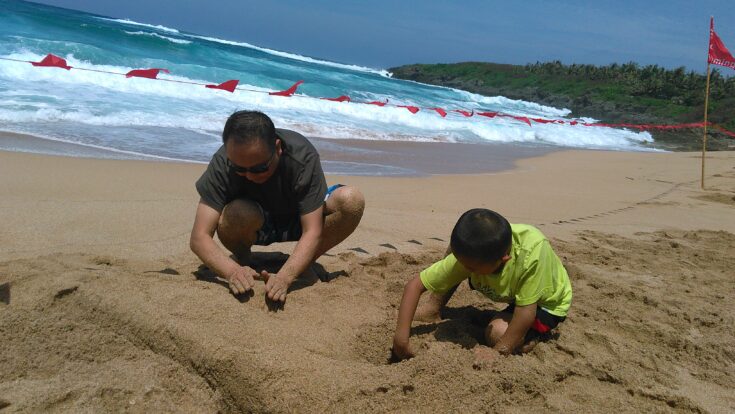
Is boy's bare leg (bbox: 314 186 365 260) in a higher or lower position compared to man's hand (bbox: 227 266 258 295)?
higher

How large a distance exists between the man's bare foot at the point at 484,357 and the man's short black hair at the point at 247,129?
4.00 feet

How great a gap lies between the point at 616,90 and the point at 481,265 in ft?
125

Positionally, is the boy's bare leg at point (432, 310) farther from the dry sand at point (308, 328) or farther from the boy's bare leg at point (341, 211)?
the boy's bare leg at point (341, 211)

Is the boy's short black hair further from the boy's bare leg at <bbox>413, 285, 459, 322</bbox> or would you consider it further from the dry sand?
the boy's bare leg at <bbox>413, 285, 459, 322</bbox>

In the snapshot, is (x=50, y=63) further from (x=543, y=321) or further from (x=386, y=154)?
(x=543, y=321)

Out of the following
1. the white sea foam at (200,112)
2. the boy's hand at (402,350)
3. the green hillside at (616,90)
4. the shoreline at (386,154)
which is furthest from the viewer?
the green hillside at (616,90)

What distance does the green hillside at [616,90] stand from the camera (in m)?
24.8

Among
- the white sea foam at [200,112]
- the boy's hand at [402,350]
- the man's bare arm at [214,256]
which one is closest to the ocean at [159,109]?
the white sea foam at [200,112]

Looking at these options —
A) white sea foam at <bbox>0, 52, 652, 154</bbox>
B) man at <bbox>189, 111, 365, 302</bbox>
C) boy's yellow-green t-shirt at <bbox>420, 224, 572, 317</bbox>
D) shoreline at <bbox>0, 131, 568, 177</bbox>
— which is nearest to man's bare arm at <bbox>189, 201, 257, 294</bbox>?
man at <bbox>189, 111, 365, 302</bbox>

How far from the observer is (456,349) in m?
2.28

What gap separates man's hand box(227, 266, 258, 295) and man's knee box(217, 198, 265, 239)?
1.00ft

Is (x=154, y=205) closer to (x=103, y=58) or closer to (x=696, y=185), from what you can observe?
(x=696, y=185)

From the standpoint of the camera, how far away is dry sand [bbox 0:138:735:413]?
6.42ft

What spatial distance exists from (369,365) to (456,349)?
353 millimetres
